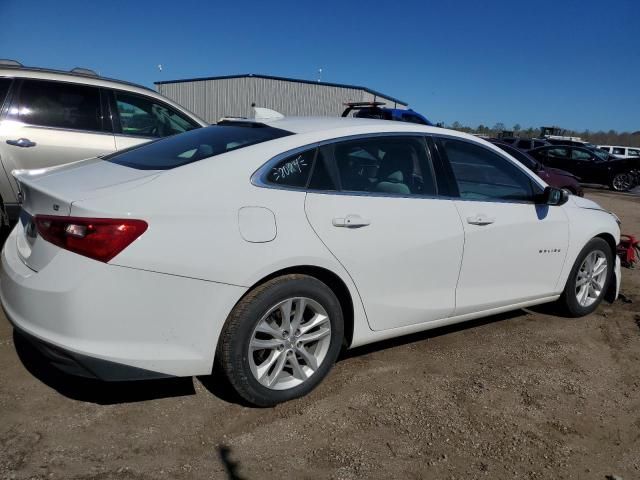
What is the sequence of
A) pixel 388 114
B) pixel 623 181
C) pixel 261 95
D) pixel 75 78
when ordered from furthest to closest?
pixel 261 95 < pixel 623 181 < pixel 388 114 < pixel 75 78

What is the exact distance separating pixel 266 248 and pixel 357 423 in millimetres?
1061

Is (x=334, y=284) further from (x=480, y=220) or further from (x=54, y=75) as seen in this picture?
(x=54, y=75)

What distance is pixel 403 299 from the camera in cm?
325

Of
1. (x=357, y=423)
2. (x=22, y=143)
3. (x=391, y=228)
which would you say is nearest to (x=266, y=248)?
(x=391, y=228)

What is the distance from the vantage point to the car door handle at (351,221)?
2.88m

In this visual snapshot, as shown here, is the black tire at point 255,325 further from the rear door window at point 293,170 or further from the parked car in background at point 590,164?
the parked car in background at point 590,164

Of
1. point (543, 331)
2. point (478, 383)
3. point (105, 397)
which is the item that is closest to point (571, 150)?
point (543, 331)

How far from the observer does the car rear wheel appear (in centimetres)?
1877

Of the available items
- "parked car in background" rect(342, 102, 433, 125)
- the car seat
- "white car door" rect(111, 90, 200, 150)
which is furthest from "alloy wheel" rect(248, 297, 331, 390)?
"parked car in background" rect(342, 102, 433, 125)

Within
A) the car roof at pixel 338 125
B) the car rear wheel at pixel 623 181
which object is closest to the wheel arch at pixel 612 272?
the car roof at pixel 338 125

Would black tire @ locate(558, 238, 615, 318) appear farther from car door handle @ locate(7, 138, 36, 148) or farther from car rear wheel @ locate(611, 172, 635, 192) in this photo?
car rear wheel @ locate(611, 172, 635, 192)

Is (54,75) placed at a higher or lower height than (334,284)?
higher

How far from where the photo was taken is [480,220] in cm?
352

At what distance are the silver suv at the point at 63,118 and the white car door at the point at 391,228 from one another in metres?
3.20
